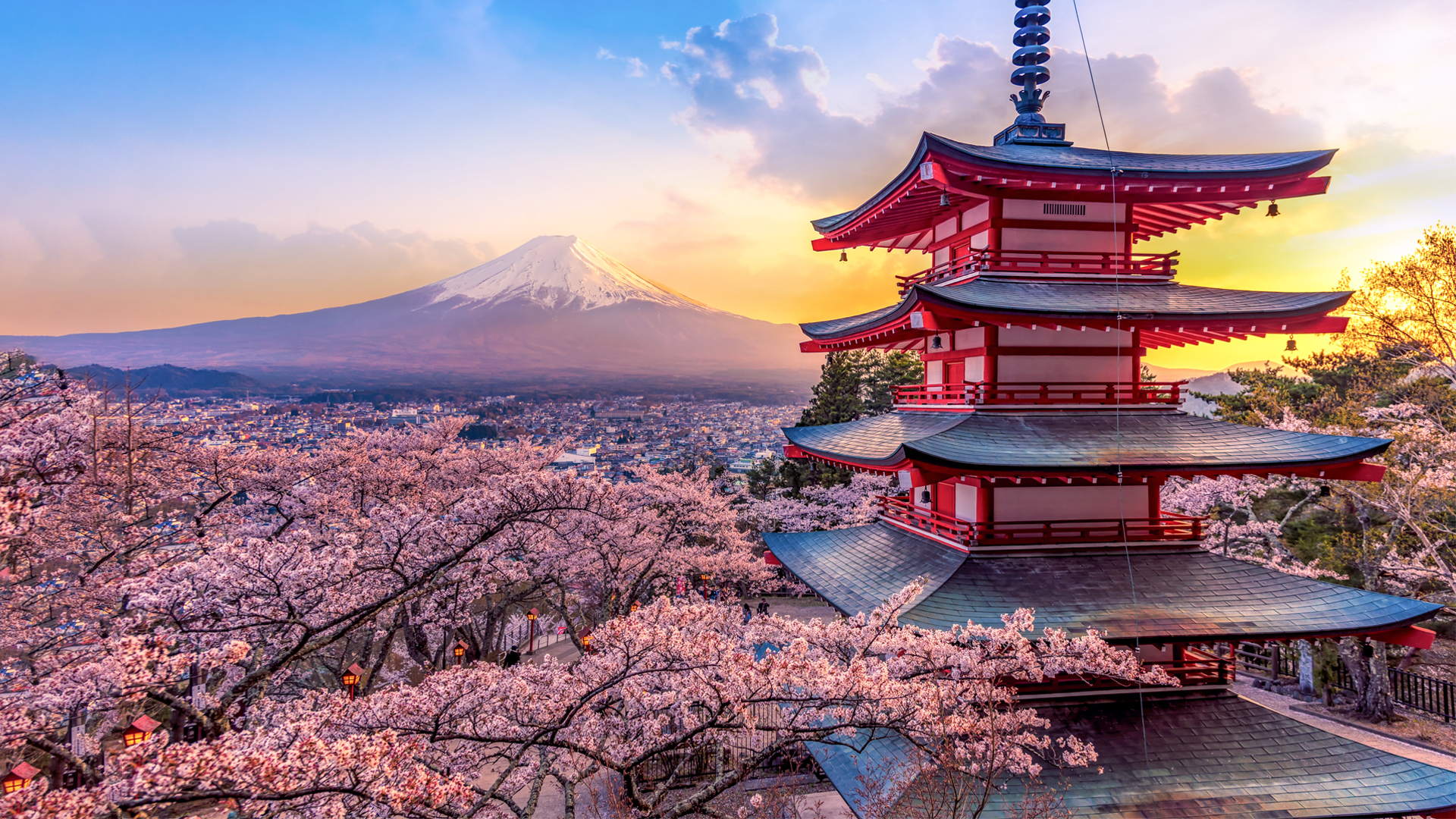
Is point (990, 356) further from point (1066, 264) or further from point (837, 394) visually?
point (837, 394)

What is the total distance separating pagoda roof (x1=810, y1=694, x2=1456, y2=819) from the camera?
6.68m

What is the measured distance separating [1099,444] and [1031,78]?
6.97 m

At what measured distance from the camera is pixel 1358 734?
1276 centimetres

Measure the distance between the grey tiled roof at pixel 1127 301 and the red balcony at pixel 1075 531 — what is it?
113 inches

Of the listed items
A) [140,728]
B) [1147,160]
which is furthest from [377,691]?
[1147,160]

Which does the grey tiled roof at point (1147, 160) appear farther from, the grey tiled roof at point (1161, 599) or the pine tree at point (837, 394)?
the pine tree at point (837, 394)

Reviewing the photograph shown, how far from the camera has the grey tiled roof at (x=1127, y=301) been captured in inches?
330

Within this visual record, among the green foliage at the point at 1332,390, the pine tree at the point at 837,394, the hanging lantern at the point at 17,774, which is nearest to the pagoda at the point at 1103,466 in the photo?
the green foliage at the point at 1332,390

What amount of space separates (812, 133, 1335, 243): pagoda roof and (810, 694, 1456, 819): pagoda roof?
7.07m

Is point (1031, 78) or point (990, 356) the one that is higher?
point (1031, 78)

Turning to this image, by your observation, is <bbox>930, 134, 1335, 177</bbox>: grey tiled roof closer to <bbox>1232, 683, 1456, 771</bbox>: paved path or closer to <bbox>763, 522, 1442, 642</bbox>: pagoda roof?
<bbox>763, 522, 1442, 642</bbox>: pagoda roof

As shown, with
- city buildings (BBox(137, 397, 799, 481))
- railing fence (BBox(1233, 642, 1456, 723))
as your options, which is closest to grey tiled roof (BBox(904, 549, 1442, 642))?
railing fence (BBox(1233, 642, 1456, 723))

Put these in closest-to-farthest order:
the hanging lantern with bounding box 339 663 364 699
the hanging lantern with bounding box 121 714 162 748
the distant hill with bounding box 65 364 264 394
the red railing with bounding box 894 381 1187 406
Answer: the red railing with bounding box 894 381 1187 406
the hanging lantern with bounding box 121 714 162 748
the hanging lantern with bounding box 339 663 364 699
the distant hill with bounding box 65 364 264 394

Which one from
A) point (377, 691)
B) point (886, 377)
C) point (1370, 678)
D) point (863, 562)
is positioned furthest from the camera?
point (886, 377)
